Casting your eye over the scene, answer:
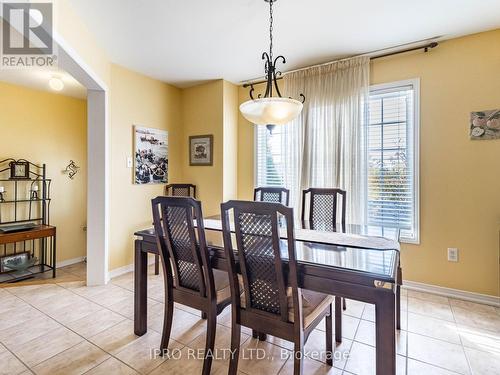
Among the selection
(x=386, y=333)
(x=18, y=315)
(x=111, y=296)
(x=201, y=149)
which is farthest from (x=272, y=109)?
(x=18, y=315)

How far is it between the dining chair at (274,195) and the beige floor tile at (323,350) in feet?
Answer: 4.20

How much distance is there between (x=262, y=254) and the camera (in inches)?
54.4

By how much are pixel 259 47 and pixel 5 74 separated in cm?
319

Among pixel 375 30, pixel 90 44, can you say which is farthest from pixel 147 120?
pixel 375 30

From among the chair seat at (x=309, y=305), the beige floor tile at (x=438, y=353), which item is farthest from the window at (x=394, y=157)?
the chair seat at (x=309, y=305)

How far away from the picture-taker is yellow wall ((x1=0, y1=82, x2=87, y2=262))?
12.2 feet

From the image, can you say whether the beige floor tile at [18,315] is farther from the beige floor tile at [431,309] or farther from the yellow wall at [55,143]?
the beige floor tile at [431,309]

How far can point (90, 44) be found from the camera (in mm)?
2625

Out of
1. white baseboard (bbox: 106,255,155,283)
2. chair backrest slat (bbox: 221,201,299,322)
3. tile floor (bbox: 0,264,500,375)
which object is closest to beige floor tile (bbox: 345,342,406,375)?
tile floor (bbox: 0,264,500,375)

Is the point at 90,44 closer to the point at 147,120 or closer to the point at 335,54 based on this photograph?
the point at 147,120

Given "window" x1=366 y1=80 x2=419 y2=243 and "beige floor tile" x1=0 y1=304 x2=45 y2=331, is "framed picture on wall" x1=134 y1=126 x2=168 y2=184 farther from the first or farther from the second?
"window" x1=366 y1=80 x2=419 y2=243

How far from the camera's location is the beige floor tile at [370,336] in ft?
6.33

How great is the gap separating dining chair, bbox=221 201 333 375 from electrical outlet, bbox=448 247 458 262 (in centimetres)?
198

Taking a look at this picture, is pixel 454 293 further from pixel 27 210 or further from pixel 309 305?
pixel 27 210
